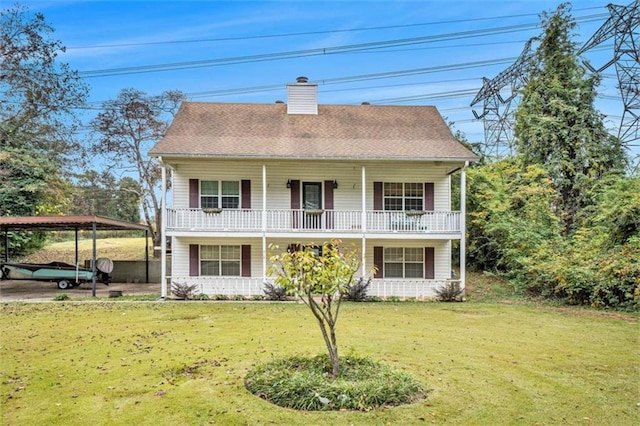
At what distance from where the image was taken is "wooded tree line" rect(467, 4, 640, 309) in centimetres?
1672

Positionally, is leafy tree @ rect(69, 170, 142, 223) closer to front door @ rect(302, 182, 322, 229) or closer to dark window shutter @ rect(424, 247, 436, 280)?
front door @ rect(302, 182, 322, 229)

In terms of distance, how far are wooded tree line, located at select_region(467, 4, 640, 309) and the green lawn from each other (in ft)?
13.4

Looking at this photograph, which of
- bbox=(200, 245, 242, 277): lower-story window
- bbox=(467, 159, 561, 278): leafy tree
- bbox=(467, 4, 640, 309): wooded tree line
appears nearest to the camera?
bbox=(467, 4, 640, 309): wooded tree line

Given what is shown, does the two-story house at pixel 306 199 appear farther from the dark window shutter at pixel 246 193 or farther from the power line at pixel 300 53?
the power line at pixel 300 53

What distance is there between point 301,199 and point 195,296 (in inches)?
214

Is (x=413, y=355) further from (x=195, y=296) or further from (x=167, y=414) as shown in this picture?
(x=195, y=296)

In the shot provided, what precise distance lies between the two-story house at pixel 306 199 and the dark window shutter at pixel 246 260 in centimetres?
4

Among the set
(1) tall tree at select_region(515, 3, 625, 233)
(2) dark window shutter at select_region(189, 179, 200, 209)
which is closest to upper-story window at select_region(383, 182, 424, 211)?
(1) tall tree at select_region(515, 3, 625, 233)

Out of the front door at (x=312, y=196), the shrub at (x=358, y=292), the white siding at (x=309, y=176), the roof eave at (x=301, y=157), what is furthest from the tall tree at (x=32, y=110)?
the shrub at (x=358, y=292)

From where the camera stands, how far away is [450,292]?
15.6 m

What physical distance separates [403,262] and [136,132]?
18655 mm

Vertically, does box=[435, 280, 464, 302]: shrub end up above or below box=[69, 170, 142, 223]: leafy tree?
below

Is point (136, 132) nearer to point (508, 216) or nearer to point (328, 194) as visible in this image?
point (328, 194)

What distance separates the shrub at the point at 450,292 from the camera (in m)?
15.6
